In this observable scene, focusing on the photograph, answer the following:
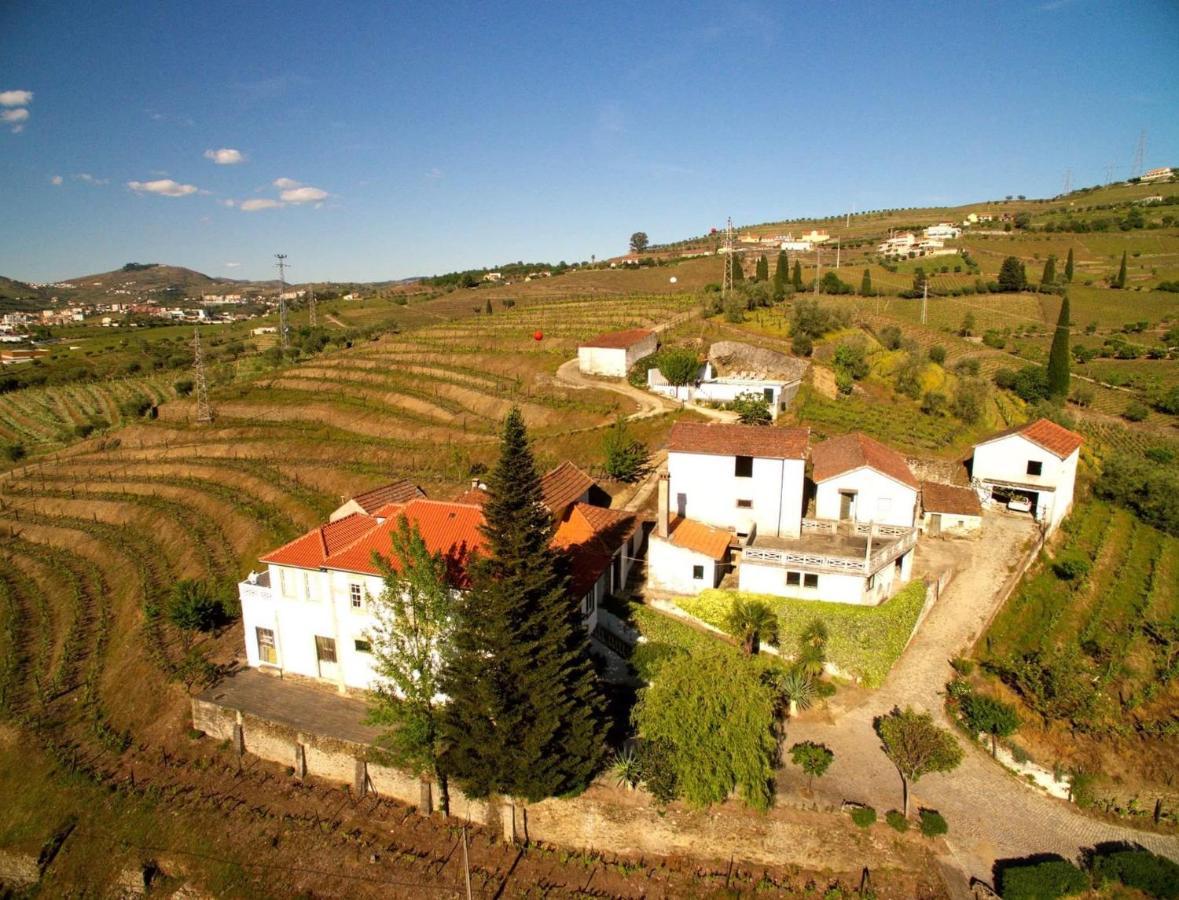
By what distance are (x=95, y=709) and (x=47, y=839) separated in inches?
255

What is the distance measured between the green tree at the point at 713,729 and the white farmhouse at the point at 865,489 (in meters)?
12.5

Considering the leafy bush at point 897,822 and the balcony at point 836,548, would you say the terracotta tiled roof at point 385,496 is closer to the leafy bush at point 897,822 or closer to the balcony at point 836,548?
the balcony at point 836,548

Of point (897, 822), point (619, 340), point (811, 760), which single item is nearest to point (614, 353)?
point (619, 340)

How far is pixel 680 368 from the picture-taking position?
49.5 metres

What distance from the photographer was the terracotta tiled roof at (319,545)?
977 inches

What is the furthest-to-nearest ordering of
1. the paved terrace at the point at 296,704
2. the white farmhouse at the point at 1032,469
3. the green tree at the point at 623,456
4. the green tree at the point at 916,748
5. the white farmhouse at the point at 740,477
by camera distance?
the green tree at the point at 623,456 < the white farmhouse at the point at 1032,469 < the white farmhouse at the point at 740,477 < the paved terrace at the point at 296,704 < the green tree at the point at 916,748

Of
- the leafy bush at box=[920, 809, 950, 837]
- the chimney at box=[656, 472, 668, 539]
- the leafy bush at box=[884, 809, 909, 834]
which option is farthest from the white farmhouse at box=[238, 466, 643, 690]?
the leafy bush at box=[920, 809, 950, 837]

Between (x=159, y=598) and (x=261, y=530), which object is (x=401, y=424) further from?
(x=159, y=598)

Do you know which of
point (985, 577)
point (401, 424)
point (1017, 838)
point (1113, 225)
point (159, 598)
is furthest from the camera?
point (1113, 225)

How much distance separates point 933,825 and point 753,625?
772 cm

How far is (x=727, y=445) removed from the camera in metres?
29.5

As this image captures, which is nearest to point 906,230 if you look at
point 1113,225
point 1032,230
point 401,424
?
point 1032,230

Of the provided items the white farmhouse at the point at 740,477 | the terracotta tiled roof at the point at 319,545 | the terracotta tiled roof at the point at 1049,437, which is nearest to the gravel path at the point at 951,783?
the white farmhouse at the point at 740,477

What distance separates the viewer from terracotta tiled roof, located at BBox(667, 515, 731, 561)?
27.0 metres
